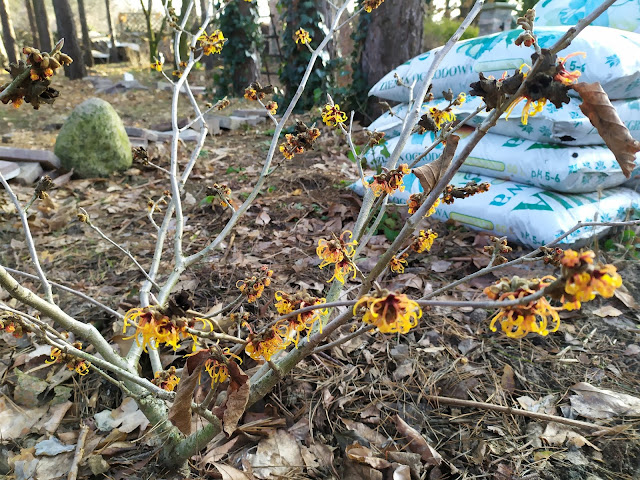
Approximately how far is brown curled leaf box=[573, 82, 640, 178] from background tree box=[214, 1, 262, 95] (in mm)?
7542

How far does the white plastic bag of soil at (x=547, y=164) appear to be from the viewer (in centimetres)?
242

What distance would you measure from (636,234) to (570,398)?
5.56 feet

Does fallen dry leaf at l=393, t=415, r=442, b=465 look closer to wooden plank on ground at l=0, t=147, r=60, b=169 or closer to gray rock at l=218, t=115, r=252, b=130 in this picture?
wooden plank on ground at l=0, t=147, r=60, b=169

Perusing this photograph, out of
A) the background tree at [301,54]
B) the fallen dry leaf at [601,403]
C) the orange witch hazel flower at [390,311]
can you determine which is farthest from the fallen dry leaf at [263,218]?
the background tree at [301,54]

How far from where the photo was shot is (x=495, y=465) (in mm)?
1245

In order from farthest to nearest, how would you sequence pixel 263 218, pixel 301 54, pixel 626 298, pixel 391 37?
pixel 301 54 < pixel 391 37 < pixel 263 218 < pixel 626 298

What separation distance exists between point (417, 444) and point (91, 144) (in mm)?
4128

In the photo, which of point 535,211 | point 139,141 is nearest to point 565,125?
point 535,211

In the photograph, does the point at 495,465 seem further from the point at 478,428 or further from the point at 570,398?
the point at 570,398

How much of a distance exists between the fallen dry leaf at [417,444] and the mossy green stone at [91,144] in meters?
3.90

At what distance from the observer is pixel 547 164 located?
Result: 2492mm

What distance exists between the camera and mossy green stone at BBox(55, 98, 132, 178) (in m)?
4.02

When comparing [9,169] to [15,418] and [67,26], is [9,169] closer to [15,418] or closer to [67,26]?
[15,418]

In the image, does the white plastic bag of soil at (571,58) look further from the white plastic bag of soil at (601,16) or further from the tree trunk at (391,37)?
the tree trunk at (391,37)
